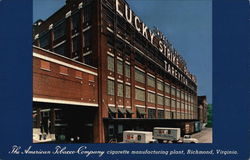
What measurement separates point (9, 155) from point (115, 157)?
9085 millimetres

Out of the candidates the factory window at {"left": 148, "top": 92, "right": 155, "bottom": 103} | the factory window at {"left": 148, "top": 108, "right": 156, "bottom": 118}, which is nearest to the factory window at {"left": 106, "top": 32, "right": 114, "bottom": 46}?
the factory window at {"left": 148, "top": 92, "right": 155, "bottom": 103}

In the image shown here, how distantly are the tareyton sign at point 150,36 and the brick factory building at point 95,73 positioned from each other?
0.18m

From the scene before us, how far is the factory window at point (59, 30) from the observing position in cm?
3286

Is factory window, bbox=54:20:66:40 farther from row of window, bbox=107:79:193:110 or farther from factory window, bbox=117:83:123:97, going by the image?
factory window, bbox=117:83:123:97

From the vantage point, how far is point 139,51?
35.6 m

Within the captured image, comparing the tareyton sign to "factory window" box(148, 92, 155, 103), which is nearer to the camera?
the tareyton sign

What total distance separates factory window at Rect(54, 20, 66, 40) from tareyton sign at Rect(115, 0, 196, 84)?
1032 cm

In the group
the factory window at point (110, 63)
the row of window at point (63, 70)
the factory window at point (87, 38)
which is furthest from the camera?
the factory window at point (110, 63)

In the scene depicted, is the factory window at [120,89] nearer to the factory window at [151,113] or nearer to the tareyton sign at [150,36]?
the tareyton sign at [150,36]

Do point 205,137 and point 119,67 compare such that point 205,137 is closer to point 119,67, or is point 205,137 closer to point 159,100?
point 159,100

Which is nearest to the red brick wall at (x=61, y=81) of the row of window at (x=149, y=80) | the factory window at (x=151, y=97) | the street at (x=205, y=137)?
the row of window at (x=149, y=80)

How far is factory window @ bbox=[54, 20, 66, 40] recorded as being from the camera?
1294 inches

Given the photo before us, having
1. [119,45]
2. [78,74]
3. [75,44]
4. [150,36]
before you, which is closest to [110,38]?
[119,45]
